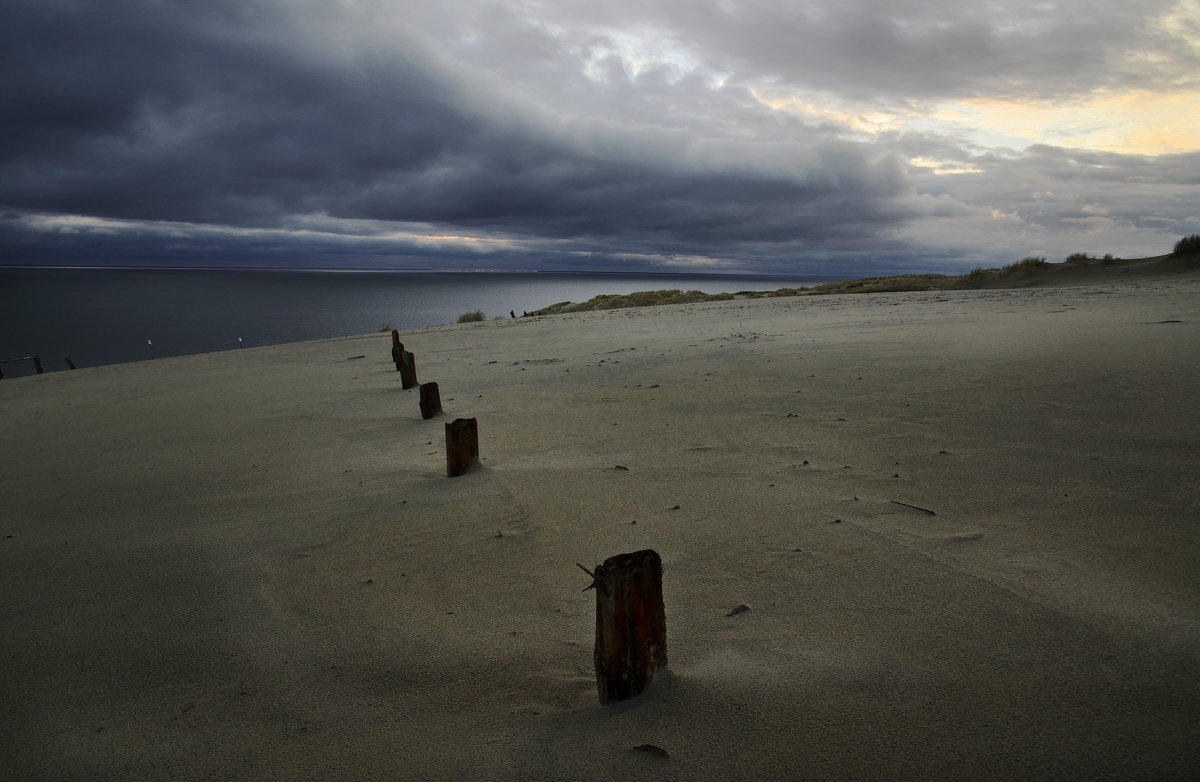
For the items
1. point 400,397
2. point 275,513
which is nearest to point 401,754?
point 275,513

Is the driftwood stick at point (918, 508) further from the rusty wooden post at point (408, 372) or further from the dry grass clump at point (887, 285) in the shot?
the dry grass clump at point (887, 285)

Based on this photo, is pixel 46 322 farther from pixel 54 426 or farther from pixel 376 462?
pixel 376 462

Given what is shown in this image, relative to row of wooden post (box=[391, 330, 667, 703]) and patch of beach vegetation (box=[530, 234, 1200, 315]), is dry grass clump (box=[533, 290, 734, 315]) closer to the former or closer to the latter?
patch of beach vegetation (box=[530, 234, 1200, 315])

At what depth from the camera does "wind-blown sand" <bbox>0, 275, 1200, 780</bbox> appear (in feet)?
6.63

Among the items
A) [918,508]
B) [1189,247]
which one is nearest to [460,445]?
[918,508]

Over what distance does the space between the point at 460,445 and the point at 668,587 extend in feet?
7.55

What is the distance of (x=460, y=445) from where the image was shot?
4.76 m

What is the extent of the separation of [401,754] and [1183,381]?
20.8ft

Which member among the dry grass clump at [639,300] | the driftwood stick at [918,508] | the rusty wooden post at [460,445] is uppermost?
the dry grass clump at [639,300]

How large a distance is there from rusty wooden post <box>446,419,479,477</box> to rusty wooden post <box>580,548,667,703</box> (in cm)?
282

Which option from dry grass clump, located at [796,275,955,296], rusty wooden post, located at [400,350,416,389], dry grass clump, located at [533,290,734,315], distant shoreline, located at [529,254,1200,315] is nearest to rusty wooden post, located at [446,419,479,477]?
rusty wooden post, located at [400,350,416,389]

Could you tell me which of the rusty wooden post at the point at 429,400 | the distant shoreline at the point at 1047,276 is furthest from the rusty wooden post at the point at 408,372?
the distant shoreline at the point at 1047,276

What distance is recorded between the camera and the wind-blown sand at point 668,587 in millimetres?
2021

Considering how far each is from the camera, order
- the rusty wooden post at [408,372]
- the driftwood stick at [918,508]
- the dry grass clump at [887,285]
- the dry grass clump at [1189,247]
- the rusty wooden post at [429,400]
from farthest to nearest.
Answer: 1. the dry grass clump at [887,285]
2. the dry grass clump at [1189,247]
3. the rusty wooden post at [408,372]
4. the rusty wooden post at [429,400]
5. the driftwood stick at [918,508]
